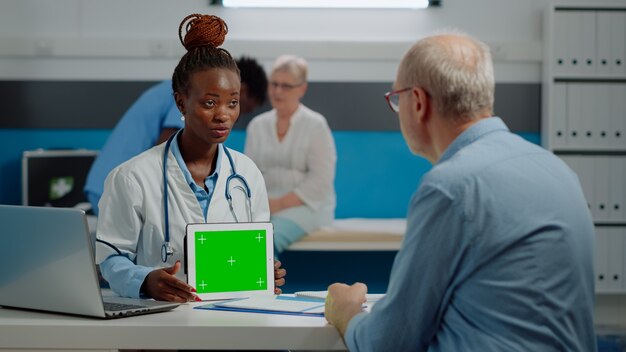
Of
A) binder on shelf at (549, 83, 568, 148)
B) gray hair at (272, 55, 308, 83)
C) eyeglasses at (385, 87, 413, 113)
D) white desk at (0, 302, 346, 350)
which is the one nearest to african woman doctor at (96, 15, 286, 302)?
white desk at (0, 302, 346, 350)

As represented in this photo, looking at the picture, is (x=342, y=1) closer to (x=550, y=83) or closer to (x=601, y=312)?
(x=550, y=83)

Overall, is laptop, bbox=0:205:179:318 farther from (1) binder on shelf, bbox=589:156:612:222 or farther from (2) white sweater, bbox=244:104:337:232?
(1) binder on shelf, bbox=589:156:612:222

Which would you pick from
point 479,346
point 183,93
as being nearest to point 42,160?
point 183,93

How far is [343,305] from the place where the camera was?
1.52 meters

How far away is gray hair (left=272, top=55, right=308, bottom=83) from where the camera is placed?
4.57m

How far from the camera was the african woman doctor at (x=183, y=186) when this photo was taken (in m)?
1.83

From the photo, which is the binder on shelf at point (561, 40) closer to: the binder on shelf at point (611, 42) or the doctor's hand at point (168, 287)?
the binder on shelf at point (611, 42)

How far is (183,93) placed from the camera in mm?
1983

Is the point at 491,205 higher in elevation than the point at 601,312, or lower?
higher

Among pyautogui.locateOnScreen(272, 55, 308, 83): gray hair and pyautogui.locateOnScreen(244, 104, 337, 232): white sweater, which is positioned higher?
pyautogui.locateOnScreen(272, 55, 308, 83): gray hair

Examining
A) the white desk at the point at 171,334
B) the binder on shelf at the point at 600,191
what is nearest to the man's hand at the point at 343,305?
the white desk at the point at 171,334

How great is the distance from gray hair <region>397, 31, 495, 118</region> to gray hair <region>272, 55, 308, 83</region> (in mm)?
3118

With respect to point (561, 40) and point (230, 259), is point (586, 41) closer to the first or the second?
point (561, 40)

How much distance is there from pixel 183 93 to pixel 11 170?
342 centimetres
